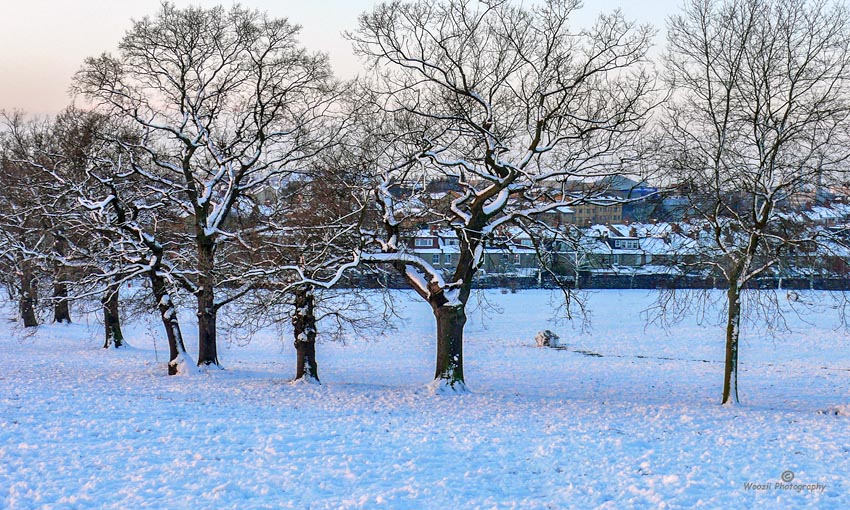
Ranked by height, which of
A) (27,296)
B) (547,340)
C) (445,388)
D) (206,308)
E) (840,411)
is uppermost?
(206,308)

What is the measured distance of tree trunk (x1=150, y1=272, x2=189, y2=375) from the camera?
18391 mm

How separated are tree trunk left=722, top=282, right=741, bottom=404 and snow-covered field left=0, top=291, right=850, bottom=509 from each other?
0.73 metres

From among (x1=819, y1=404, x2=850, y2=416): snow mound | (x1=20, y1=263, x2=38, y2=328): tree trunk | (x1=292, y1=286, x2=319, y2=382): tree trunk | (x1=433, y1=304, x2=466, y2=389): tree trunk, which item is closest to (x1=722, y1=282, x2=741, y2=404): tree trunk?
(x1=819, y1=404, x2=850, y2=416): snow mound

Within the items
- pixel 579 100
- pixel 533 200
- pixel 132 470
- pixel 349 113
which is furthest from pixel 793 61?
pixel 132 470

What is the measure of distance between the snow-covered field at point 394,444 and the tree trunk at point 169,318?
1.94 ft

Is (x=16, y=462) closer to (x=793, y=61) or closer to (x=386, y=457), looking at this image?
(x=386, y=457)

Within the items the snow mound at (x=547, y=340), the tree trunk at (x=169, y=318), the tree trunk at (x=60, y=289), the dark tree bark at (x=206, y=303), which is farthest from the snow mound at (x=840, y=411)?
Result: the snow mound at (x=547, y=340)

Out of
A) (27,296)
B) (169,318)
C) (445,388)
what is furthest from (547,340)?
(27,296)

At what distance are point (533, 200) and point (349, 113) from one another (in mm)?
5239

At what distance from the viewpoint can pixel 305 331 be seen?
17.7 meters

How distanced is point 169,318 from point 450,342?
802 centimetres

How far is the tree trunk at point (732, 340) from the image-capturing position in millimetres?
14633

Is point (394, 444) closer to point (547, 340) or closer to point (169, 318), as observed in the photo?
point (169, 318)

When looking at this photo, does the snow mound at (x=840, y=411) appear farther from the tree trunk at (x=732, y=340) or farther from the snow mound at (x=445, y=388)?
the snow mound at (x=445, y=388)
